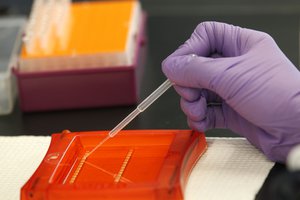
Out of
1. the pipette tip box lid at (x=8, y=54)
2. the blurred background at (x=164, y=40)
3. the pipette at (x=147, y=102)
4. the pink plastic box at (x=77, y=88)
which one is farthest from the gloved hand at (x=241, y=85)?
the pipette tip box lid at (x=8, y=54)

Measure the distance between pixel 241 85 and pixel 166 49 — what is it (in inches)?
25.6

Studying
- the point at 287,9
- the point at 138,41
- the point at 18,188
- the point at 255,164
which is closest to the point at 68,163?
the point at 18,188

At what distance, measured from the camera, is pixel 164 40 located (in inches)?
66.0

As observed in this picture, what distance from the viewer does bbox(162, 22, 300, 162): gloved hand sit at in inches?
38.6

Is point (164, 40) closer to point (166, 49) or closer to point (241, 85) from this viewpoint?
point (166, 49)

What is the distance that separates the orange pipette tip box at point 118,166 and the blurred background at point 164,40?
17 centimetres

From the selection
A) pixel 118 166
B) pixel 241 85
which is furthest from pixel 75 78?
pixel 241 85

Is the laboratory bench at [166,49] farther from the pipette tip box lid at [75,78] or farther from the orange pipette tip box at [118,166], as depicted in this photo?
the orange pipette tip box at [118,166]

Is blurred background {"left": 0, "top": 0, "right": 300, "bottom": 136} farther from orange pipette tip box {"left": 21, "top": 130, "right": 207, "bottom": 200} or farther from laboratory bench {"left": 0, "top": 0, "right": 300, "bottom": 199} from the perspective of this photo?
orange pipette tip box {"left": 21, "top": 130, "right": 207, "bottom": 200}

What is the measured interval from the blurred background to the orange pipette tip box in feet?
0.56

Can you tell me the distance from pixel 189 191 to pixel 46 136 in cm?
35

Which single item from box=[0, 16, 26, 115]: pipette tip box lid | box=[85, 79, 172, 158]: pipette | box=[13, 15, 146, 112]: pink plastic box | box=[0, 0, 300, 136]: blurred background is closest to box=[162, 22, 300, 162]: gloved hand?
box=[85, 79, 172, 158]: pipette

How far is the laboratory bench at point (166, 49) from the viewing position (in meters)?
1.32

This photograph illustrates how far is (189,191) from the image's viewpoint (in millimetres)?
986
